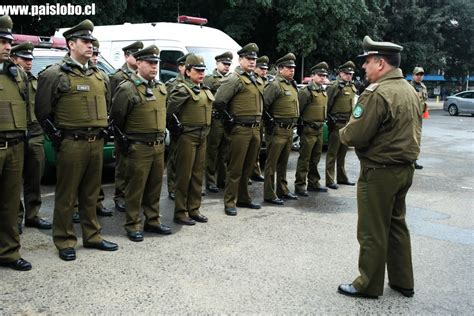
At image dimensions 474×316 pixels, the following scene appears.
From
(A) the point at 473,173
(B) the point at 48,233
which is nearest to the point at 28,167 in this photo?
(B) the point at 48,233

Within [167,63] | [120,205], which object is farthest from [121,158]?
[167,63]

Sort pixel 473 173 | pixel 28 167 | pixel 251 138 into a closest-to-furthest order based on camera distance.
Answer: pixel 28 167, pixel 251 138, pixel 473 173

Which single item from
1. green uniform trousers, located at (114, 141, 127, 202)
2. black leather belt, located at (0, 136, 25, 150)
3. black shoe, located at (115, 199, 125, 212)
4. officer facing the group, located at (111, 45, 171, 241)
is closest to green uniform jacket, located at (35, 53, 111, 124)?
black leather belt, located at (0, 136, 25, 150)

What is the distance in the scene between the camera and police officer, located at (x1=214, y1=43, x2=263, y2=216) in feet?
22.7

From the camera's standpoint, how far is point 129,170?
18.9 feet

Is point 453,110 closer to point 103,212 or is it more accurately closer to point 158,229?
point 103,212

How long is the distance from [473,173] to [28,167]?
8506mm

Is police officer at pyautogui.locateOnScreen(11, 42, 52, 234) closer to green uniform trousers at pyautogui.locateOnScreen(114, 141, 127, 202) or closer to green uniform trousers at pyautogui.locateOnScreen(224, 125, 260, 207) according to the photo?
green uniform trousers at pyautogui.locateOnScreen(114, 141, 127, 202)

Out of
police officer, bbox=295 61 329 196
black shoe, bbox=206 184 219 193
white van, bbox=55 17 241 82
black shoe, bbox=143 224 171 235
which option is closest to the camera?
black shoe, bbox=143 224 171 235

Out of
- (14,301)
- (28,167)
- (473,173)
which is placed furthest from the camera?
(473,173)

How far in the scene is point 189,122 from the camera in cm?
636

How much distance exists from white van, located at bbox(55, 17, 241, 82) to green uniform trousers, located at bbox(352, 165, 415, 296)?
6.70 m

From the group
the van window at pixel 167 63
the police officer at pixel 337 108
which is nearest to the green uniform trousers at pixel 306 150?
the police officer at pixel 337 108

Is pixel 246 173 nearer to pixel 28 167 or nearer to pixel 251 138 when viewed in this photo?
pixel 251 138
